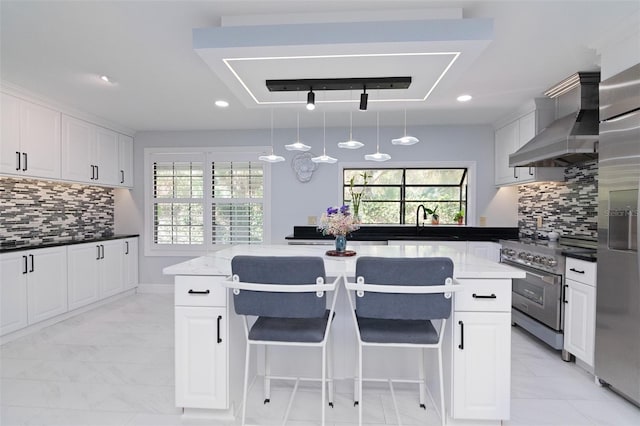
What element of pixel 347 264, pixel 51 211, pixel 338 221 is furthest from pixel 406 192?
pixel 51 211

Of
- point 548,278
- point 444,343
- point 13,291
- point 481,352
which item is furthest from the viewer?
point 13,291

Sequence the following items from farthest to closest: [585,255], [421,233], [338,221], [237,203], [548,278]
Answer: [237,203], [421,233], [548,278], [585,255], [338,221]

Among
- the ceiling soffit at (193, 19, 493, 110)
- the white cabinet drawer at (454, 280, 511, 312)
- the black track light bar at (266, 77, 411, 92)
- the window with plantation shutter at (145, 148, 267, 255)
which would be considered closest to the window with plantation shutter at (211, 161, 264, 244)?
the window with plantation shutter at (145, 148, 267, 255)

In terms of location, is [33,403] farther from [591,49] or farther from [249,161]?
[591,49]

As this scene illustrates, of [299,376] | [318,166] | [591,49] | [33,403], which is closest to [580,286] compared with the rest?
[591,49]

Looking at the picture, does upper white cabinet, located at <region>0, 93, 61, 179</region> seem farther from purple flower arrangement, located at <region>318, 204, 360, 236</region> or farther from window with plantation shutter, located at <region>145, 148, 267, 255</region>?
purple flower arrangement, located at <region>318, 204, 360, 236</region>

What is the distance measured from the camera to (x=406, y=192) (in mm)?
4789

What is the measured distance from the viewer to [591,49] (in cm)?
238

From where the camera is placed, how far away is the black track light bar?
230 centimetres

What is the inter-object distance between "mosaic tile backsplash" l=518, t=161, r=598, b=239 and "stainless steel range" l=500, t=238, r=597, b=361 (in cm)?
17

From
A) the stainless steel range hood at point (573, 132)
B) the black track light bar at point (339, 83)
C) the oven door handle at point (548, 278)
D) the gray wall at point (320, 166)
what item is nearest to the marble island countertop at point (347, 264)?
the oven door handle at point (548, 278)

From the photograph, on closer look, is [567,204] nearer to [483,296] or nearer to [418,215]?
[418,215]

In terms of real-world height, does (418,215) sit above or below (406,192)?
below

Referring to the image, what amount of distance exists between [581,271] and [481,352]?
1378 millimetres
